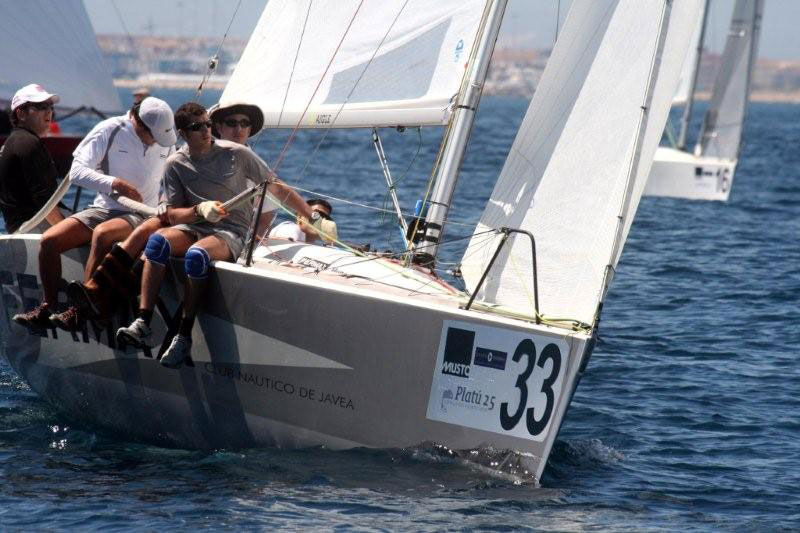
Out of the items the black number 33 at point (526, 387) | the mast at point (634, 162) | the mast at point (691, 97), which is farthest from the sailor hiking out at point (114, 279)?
the mast at point (691, 97)

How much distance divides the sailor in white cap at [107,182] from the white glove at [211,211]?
659 millimetres

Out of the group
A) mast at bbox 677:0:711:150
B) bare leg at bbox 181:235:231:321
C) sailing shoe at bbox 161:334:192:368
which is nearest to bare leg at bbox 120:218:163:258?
bare leg at bbox 181:235:231:321

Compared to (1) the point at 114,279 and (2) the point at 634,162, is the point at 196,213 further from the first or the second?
(2) the point at 634,162

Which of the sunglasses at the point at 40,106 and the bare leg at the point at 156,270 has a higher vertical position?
the sunglasses at the point at 40,106

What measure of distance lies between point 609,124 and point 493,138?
38104 millimetres

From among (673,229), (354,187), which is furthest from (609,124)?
(354,187)

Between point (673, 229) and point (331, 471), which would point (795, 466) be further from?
point (673, 229)

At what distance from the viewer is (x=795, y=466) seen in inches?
290

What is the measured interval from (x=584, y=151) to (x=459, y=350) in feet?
4.09

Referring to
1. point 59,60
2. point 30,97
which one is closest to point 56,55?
point 59,60

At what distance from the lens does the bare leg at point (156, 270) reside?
22.1 ft

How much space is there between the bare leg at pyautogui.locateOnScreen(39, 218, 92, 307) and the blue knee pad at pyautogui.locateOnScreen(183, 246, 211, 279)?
888 mm

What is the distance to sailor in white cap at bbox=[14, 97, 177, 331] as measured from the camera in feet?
23.3

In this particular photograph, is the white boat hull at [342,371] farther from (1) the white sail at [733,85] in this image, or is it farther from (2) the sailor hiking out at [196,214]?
(1) the white sail at [733,85]
